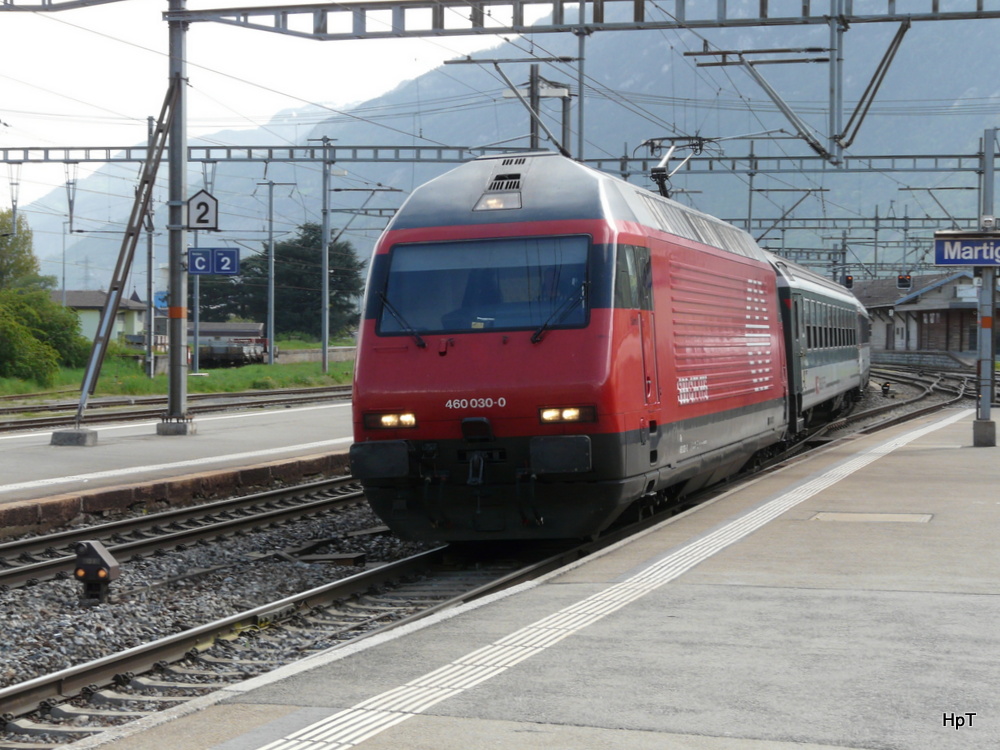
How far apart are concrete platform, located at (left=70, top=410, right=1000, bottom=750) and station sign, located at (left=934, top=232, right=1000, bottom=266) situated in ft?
32.2

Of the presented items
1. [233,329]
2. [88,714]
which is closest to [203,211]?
[88,714]

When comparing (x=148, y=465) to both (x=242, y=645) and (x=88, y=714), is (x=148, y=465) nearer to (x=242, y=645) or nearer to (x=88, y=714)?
(x=242, y=645)

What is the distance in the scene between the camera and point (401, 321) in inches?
416

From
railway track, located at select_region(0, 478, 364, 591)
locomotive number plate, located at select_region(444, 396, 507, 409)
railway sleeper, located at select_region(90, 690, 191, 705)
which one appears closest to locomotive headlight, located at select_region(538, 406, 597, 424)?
locomotive number plate, located at select_region(444, 396, 507, 409)

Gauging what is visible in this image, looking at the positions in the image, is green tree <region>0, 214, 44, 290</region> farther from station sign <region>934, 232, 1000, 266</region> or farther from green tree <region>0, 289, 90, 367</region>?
station sign <region>934, 232, 1000, 266</region>

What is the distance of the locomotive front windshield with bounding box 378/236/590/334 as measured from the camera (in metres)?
10.2

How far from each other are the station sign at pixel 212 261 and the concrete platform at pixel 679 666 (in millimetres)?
12477

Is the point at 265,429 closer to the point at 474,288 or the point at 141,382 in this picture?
the point at 474,288

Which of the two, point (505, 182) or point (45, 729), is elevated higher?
point (505, 182)

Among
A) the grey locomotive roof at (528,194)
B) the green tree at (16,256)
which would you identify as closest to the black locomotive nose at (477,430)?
the grey locomotive roof at (528,194)

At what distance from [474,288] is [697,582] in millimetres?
3350

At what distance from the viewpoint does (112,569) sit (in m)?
9.30

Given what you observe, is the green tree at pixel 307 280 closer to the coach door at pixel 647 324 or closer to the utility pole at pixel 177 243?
the utility pole at pixel 177 243

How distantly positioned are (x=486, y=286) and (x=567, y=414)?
1.34m
